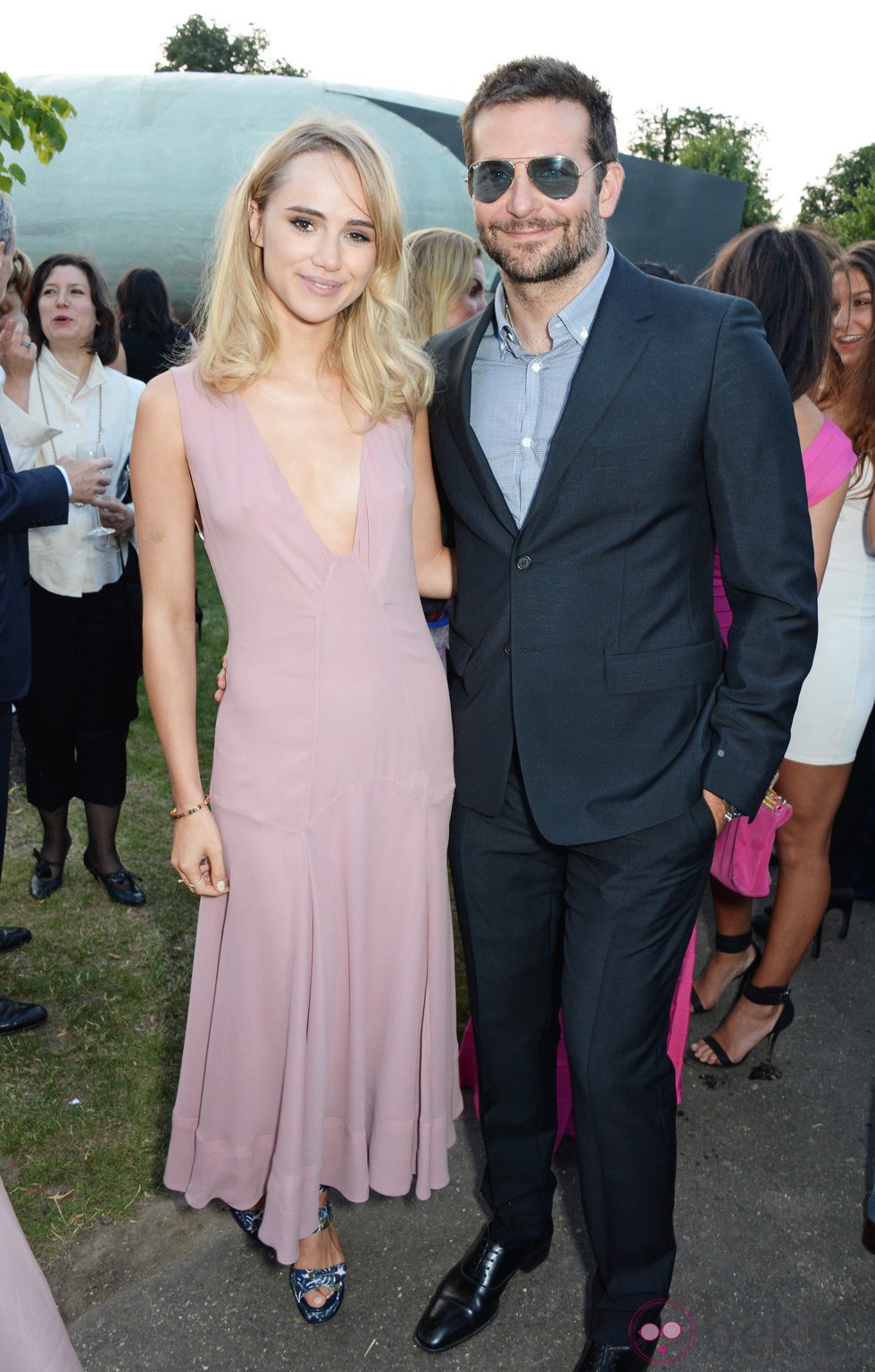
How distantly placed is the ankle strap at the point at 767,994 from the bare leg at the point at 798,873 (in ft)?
0.05

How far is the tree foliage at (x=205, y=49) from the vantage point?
59.8 m

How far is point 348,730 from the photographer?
2.16 meters

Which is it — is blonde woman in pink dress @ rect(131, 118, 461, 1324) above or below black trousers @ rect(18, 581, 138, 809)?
above

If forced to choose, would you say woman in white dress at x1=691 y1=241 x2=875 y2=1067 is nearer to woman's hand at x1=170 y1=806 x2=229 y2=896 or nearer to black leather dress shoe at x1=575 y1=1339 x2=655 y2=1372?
black leather dress shoe at x1=575 y1=1339 x2=655 y2=1372

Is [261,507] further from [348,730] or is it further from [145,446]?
[348,730]

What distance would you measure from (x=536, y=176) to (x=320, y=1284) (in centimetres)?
241

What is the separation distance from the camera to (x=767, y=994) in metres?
3.33

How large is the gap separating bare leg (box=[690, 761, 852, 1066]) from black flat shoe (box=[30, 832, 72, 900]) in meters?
2.68

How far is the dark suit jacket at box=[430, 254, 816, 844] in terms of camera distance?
2.00 meters

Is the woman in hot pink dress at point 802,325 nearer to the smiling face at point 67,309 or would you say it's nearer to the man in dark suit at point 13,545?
the man in dark suit at point 13,545

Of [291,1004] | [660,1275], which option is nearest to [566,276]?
[291,1004]

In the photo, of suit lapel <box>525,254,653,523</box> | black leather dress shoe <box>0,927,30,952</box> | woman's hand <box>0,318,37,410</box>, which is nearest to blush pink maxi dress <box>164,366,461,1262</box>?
suit lapel <box>525,254,653,523</box>

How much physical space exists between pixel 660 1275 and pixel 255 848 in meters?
1.25

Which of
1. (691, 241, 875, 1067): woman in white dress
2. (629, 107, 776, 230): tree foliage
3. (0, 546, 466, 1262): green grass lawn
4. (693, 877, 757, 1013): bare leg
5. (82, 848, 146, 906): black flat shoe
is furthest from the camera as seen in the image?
(629, 107, 776, 230): tree foliage
